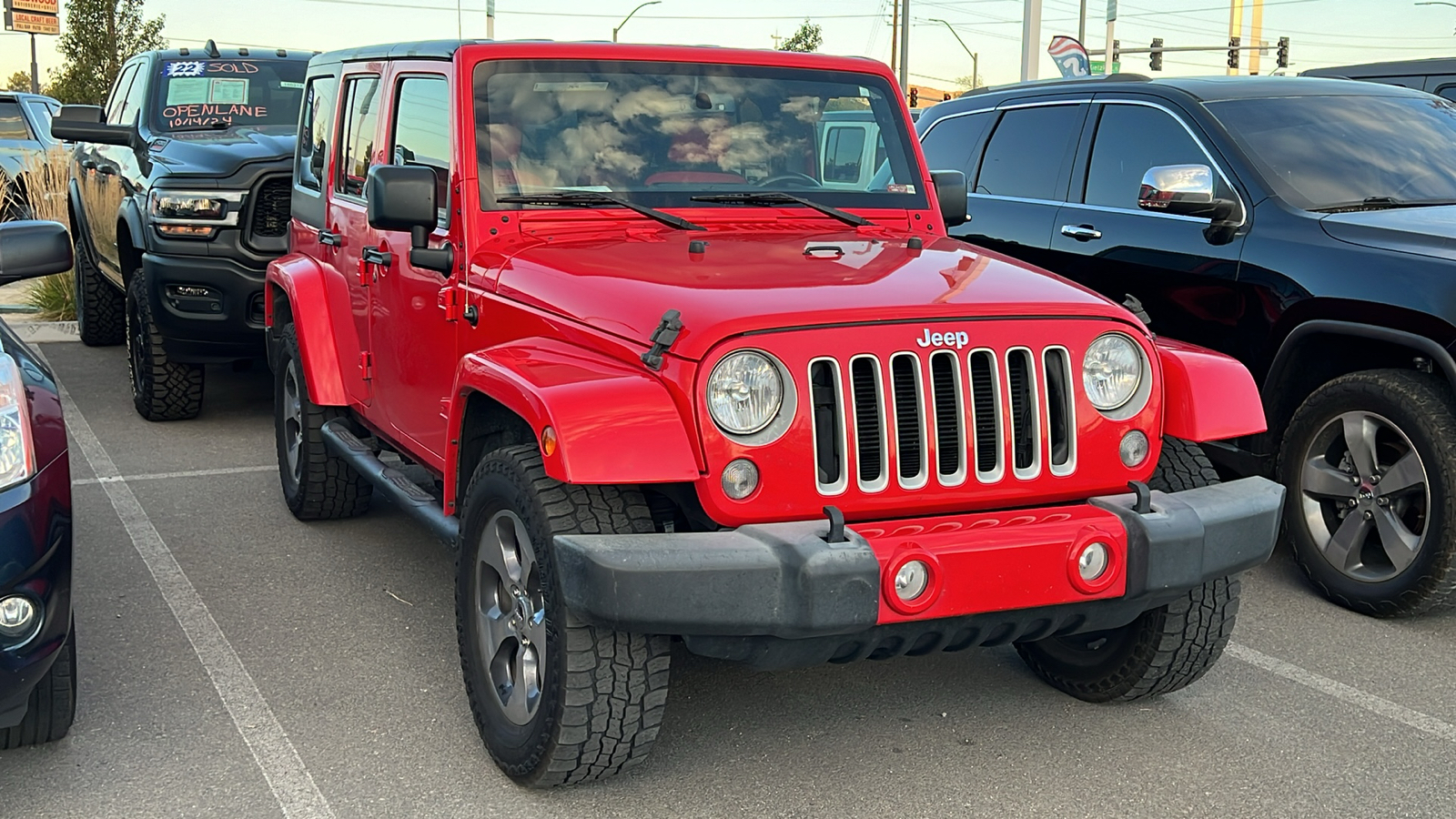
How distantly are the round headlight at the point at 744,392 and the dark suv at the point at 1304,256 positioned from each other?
2.58m

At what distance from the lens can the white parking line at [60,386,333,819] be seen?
11.8ft

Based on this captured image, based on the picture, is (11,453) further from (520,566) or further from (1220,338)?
(1220,338)

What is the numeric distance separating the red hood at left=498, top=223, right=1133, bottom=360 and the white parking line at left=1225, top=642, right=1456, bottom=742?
1.52 meters

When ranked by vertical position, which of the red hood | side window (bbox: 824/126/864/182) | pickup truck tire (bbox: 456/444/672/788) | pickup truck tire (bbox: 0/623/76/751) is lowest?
pickup truck tire (bbox: 0/623/76/751)

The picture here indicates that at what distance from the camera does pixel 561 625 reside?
3285 mm

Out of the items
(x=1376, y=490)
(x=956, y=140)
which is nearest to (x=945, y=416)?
(x=1376, y=490)

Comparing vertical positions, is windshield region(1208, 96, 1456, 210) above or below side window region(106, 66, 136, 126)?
below

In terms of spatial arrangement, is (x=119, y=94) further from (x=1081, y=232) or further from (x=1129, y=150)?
(x=1129, y=150)

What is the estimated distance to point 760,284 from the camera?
3.55m

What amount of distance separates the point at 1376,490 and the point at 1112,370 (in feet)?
6.29

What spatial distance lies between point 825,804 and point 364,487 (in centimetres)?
315

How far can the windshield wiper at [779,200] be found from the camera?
4.48 m

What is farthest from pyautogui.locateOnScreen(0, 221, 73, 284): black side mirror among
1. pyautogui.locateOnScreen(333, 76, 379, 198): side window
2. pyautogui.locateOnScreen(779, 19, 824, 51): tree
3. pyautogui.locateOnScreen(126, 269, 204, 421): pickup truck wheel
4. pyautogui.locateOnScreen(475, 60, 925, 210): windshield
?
pyautogui.locateOnScreen(779, 19, 824, 51): tree

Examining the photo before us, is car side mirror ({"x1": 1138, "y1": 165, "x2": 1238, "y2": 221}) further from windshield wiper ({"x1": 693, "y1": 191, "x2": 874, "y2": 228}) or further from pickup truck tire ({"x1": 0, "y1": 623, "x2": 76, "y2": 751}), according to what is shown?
pickup truck tire ({"x1": 0, "y1": 623, "x2": 76, "y2": 751})
